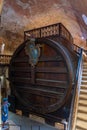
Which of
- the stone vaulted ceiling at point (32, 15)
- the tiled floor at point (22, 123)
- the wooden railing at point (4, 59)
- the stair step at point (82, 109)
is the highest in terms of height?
the stone vaulted ceiling at point (32, 15)

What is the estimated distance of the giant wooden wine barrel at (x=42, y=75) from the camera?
610 cm

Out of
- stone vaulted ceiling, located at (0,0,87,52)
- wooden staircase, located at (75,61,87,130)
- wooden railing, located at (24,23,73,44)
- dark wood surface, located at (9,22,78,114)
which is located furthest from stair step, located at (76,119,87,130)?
stone vaulted ceiling, located at (0,0,87,52)

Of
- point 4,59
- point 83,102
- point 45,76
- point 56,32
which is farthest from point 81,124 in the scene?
point 4,59

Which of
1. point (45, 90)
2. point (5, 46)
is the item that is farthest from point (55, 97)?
point (5, 46)

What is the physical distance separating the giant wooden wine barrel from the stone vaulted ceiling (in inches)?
86.3

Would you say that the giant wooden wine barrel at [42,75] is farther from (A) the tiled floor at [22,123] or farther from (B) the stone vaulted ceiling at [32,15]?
(B) the stone vaulted ceiling at [32,15]

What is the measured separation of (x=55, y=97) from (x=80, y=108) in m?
1.49

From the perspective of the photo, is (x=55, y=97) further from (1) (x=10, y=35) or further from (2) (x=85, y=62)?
(1) (x=10, y=35)

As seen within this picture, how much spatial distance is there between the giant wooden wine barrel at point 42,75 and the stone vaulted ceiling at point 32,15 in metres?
2.19

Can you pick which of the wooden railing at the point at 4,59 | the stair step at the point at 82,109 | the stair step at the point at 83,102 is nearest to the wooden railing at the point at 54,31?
the wooden railing at the point at 4,59

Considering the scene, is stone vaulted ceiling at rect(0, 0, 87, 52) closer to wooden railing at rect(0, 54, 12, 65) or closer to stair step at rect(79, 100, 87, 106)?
wooden railing at rect(0, 54, 12, 65)

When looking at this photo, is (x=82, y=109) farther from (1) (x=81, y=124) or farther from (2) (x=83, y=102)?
(1) (x=81, y=124)

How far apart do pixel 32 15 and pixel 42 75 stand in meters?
4.97

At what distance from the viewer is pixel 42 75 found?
23.2 feet
